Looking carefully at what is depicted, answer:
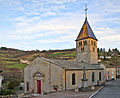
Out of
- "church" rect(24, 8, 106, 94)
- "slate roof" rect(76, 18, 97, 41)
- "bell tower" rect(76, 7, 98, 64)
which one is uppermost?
"slate roof" rect(76, 18, 97, 41)

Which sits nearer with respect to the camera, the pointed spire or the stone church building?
the stone church building

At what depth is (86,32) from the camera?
3975cm

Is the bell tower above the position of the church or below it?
above

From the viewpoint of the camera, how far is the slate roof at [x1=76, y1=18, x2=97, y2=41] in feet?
128

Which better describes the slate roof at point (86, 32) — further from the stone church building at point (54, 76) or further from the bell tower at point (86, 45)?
the stone church building at point (54, 76)

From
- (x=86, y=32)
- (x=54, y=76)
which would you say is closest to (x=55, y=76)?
(x=54, y=76)

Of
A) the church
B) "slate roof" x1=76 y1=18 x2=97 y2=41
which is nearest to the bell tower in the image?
"slate roof" x1=76 y1=18 x2=97 y2=41

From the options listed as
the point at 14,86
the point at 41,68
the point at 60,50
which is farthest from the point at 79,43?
the point at 60,50

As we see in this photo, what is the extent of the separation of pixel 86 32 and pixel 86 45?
4302 mm

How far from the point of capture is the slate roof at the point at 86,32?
3891 cm

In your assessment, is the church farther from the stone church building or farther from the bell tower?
the bell tower

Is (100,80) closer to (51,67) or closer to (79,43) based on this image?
(79,43)

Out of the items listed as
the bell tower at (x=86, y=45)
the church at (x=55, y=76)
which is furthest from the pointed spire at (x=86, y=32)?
the church at (x=55, y=76)

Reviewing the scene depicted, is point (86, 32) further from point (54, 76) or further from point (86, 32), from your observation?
point (54, 76)
